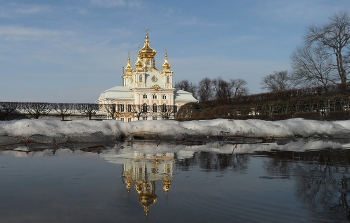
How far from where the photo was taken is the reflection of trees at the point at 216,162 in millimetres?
5121

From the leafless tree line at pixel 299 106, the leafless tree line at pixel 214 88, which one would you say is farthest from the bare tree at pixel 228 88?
the leafless tree line at pixel 299 106

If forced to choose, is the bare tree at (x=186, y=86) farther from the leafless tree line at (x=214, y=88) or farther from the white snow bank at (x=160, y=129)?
A: the white snow bank at (x=160, y=129)

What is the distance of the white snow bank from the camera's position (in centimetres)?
884

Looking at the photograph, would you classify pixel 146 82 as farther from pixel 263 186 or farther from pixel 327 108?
pixel 263 186

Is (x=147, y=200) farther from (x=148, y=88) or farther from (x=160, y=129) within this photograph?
(x=148, y=88)

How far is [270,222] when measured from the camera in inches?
102

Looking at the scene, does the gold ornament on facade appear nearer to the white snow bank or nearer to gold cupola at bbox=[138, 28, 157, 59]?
gold cupola at bbox=[138, 28, 157, 59]

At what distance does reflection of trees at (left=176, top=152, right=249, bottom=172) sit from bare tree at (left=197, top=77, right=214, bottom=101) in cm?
9663

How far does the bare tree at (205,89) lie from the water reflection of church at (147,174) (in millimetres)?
97328

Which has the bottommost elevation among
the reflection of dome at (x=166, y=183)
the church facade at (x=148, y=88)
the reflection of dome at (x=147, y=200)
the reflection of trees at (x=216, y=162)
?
the reflection of dome at (x=147, y=200)

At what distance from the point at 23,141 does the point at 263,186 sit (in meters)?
5.94

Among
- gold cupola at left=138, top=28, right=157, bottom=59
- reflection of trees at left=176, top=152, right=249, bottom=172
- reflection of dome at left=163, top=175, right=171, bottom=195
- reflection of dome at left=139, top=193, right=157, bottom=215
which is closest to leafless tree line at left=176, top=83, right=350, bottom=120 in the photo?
reflection of trees at left=176, top=152, right=249, bottom=172

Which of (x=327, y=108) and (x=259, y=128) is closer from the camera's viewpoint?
(x=259, y=128)

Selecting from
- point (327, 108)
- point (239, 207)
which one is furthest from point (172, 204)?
point (327, 108)
